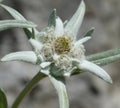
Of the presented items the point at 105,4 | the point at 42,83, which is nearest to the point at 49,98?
the point at 42,83

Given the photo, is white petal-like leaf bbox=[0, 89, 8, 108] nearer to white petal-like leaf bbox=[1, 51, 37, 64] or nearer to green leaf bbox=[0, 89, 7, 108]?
green leaf bbox=[0, 89, 7, 108]

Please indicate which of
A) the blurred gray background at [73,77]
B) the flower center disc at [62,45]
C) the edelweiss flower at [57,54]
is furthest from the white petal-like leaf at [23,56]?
the blurred gray background at [73,77]

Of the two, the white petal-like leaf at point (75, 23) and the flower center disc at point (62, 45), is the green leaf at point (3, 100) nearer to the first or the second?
the flower center disc at point (62, 45)

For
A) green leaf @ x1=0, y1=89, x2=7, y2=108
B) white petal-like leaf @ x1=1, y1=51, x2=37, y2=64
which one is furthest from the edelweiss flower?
green leaf @ x1=0, y1=89, x2=7, y2=108

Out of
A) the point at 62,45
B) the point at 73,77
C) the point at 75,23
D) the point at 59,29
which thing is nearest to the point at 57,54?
the point at 62,45

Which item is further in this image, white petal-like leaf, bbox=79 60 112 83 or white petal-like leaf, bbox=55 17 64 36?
white petal-like leaf, bbox=55 17 64 36

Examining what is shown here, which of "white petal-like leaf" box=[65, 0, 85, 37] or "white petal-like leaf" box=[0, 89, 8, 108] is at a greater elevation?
"white petal-like leaf" box=[65, 0, 85, 37]
